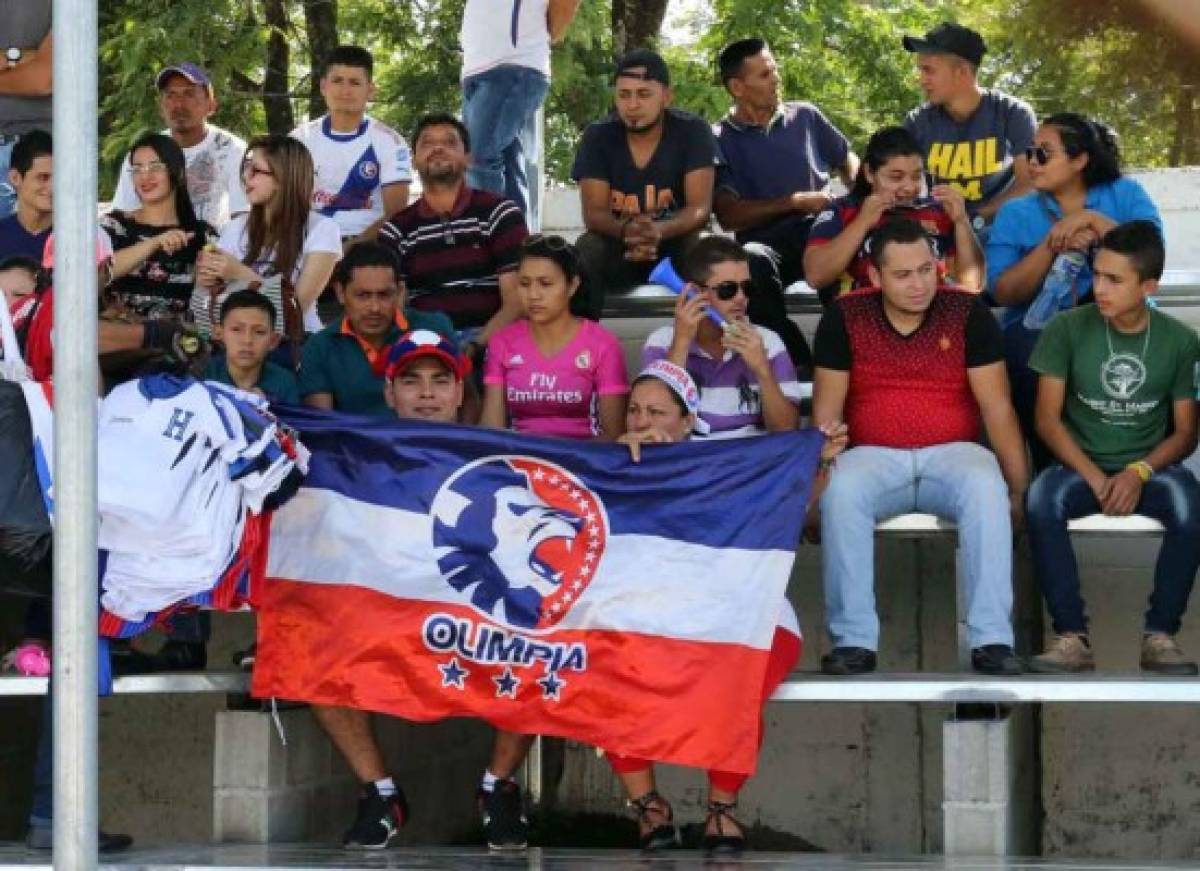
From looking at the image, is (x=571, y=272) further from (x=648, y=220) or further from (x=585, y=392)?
(x=648, y=220)

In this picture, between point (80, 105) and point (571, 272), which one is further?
point (571, 272)

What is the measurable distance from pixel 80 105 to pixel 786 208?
5.28 metres

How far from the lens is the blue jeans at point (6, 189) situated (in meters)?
10.4

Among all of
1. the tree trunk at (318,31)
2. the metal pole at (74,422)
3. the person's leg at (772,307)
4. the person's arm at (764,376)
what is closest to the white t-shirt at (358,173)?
the person's leg at (772,307)

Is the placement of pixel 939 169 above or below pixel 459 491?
→ above

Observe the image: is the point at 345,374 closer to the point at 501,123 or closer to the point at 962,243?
the point at 501,123

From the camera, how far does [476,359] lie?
32.4 ft

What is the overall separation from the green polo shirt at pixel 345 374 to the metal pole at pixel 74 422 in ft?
11.6

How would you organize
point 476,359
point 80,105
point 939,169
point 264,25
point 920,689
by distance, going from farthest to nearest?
point 264,25
point 939,169
point 476,359
point 920,689
point 80,105

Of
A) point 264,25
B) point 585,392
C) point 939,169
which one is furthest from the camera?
point 264,25

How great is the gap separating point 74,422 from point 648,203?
5.05 metres

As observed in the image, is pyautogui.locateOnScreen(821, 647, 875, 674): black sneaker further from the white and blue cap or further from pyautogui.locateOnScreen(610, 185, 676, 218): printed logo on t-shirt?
pyautogui.locateOnScreen(610, 185, 676, 218): printed logo on t-shirt

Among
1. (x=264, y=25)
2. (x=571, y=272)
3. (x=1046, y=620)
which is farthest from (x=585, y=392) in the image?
(x=264, y=25)

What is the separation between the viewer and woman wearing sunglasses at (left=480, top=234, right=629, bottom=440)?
29.9ft
